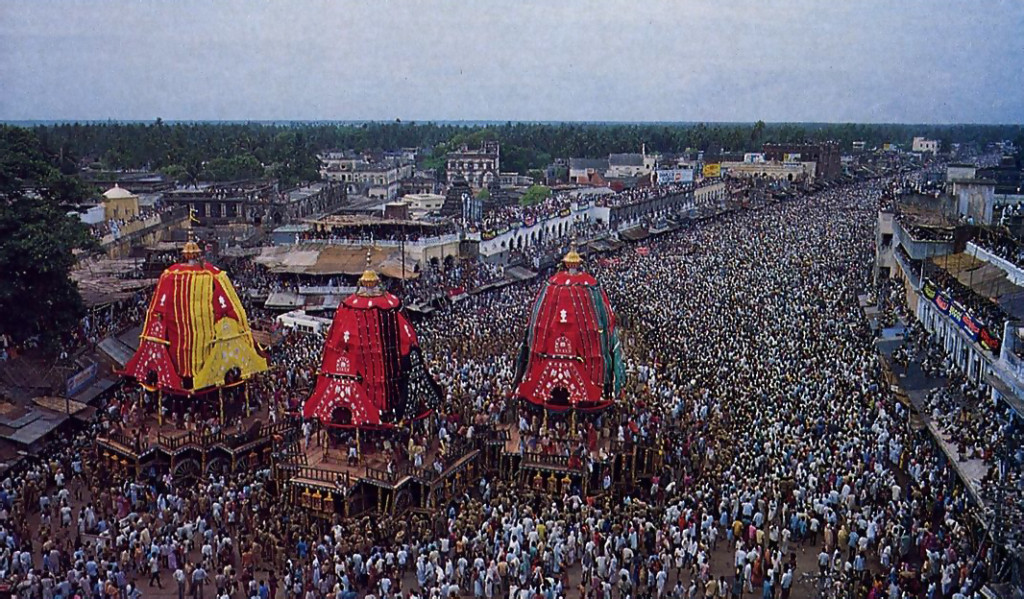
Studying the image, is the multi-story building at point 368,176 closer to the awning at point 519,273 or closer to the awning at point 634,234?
the awning at point 634,234

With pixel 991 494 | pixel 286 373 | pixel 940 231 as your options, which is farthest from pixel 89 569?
pixel 940 231

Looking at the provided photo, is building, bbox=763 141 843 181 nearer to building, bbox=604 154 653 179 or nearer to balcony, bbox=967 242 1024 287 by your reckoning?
building, bbox=604 154 653 179

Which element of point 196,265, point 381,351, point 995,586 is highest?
point 196,265

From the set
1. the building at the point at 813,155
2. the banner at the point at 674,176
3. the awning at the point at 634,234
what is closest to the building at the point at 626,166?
the banner at the point at 674,176

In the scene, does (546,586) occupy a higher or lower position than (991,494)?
lower

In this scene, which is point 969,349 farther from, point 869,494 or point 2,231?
point 2,231

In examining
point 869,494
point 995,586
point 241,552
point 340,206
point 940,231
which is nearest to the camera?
point 995,586

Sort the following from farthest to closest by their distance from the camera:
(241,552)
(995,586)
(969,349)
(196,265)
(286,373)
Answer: (286,373) → (969,349) → (196,265) → (241,552) → (995,586)

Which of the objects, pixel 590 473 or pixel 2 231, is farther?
pixel 2 231
